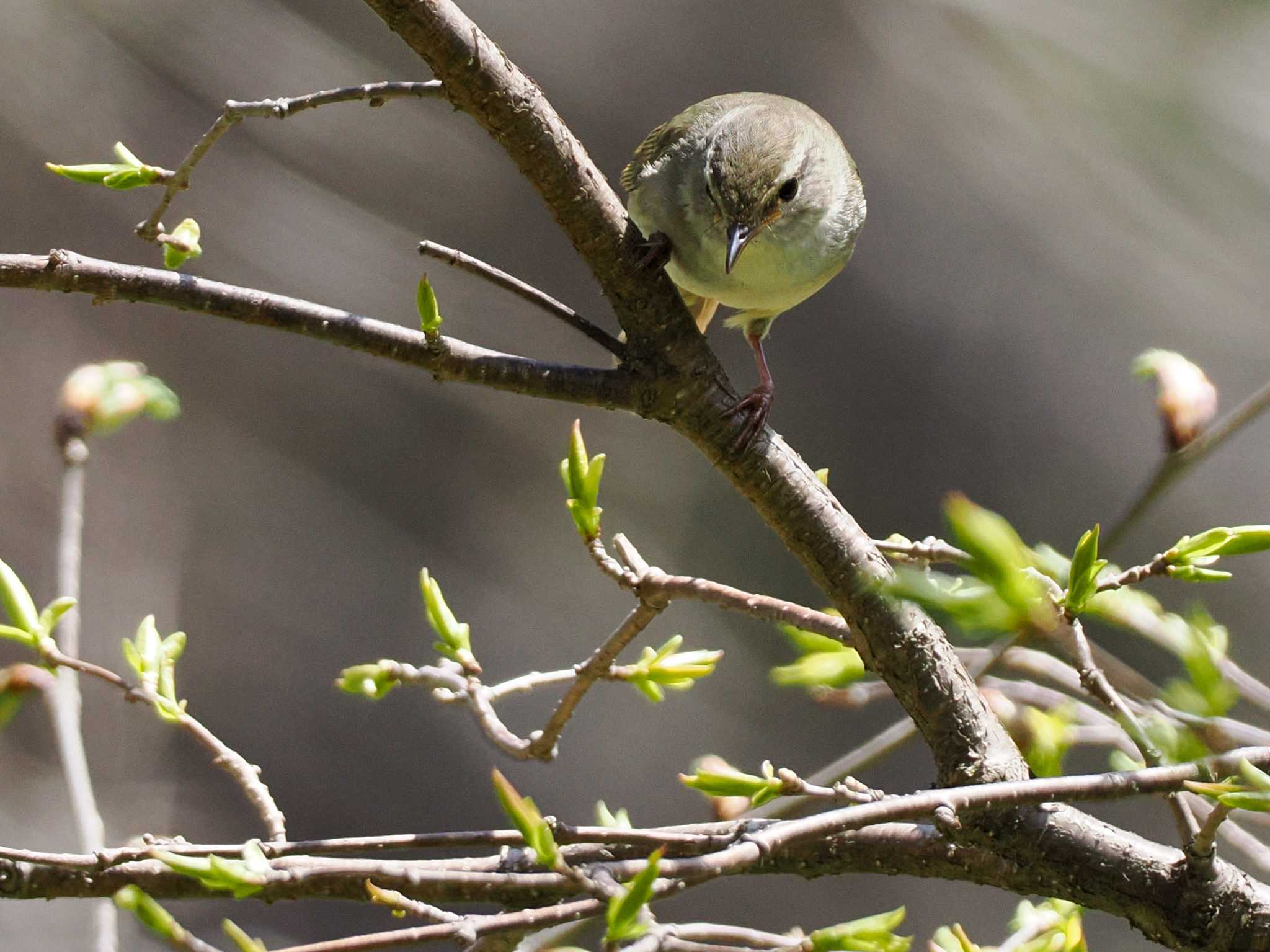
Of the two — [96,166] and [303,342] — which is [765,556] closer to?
[303,342]

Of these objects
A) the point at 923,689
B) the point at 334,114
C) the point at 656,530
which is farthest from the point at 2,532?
the point at 923,689

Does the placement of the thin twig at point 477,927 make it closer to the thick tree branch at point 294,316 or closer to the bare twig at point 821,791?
the bare twig at point 821,791

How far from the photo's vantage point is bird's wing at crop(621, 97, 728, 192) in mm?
1674

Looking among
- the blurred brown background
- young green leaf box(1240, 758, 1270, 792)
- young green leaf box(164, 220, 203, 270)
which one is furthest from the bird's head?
the blurred brown background

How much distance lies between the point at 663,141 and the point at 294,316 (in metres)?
0.94

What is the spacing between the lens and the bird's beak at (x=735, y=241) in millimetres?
1481

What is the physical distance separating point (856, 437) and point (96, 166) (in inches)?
96.7

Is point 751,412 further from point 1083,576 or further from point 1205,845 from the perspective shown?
point 1205,845

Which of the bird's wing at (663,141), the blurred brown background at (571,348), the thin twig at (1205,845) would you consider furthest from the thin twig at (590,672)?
the blurred brown background at (571,348)

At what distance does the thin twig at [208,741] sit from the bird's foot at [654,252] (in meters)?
0.52

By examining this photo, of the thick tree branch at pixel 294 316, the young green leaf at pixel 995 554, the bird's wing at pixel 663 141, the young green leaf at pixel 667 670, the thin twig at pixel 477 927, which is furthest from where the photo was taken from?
the bird's wing at pixel 663 141

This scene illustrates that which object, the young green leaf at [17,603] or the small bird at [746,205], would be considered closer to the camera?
the young green leaf at [17,603]

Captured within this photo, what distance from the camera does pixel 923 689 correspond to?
3.18 ft

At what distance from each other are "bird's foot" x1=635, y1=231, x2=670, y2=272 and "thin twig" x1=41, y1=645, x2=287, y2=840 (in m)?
0.52
